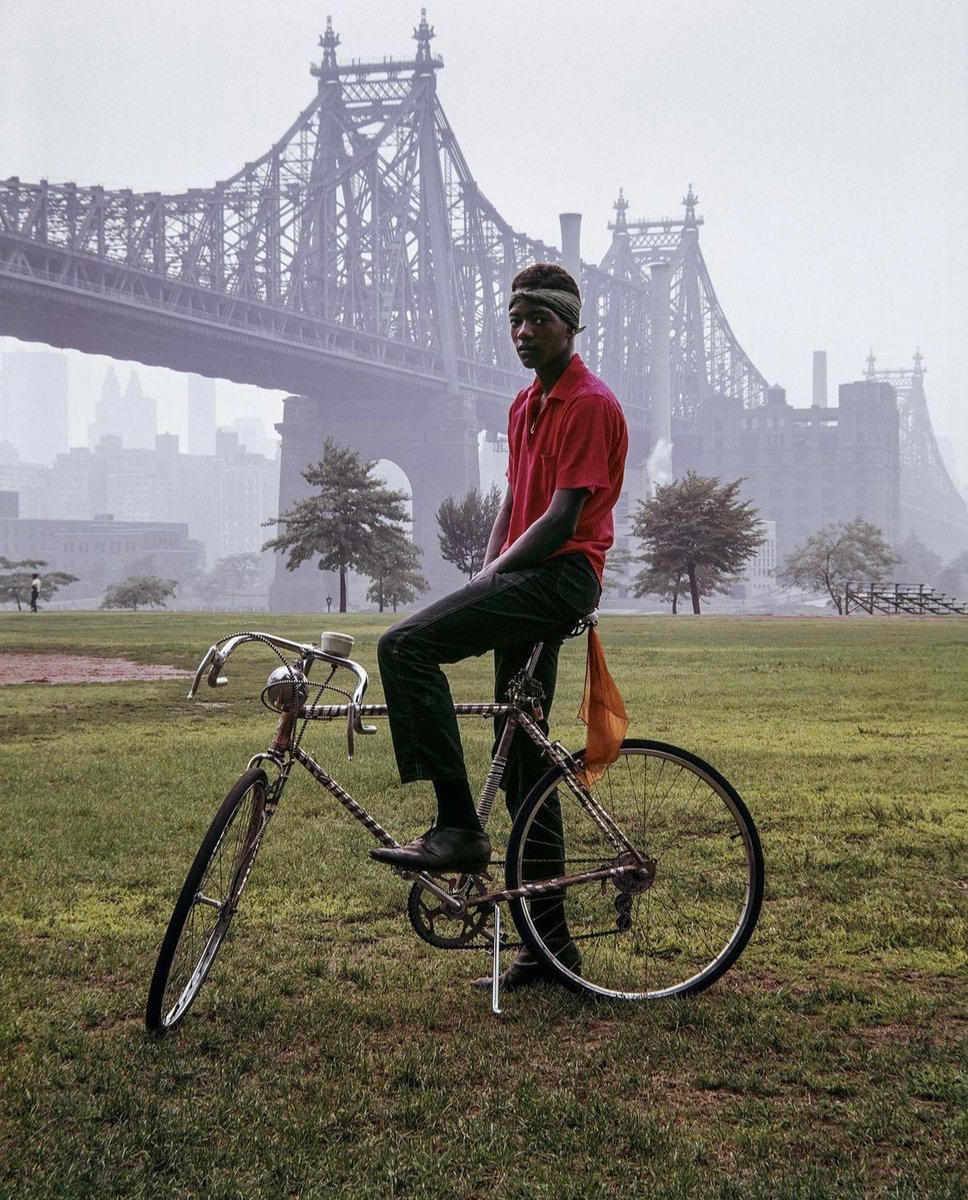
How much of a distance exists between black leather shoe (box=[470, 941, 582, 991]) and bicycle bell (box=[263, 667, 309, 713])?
103cm

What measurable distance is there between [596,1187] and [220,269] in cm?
6228

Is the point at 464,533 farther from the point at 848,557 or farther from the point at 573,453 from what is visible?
the point at 573,453

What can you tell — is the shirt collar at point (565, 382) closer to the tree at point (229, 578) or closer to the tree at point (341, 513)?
the tree at point (341, 513)

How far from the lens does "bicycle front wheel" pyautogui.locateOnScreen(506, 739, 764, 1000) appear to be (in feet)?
12.3

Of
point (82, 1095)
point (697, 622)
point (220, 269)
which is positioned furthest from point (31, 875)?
point (220, 269)

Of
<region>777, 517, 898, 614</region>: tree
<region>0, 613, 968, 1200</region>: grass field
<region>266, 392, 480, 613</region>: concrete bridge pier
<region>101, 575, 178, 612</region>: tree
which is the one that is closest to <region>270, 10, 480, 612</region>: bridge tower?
<region>266, 392, 480, 613</region>: concrete bridge pier

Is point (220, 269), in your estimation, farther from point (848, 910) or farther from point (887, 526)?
point (887, 526)

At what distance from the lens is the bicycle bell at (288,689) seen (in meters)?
3.53

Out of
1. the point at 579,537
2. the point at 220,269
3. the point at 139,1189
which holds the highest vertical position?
the point at 220,269

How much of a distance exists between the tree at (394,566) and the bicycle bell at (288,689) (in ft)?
129

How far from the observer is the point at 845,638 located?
26188mm

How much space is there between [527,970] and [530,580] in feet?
3.90

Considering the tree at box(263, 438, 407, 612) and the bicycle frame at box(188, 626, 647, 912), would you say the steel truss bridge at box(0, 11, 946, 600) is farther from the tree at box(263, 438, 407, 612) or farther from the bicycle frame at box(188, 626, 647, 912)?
the bicycle frame at box(188, 626, 647, 912)

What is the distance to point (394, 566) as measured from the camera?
154 feet
